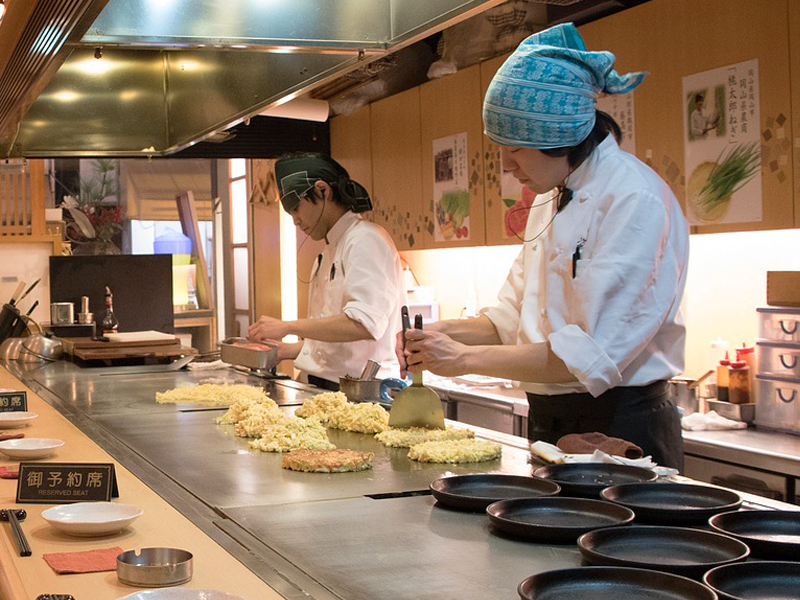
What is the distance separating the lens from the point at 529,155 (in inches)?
90.9

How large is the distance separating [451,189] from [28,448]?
12.0ft

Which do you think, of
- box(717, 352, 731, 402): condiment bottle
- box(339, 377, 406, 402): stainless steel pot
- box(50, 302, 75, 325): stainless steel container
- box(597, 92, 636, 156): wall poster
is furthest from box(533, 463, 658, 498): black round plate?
box(50, 302, 75, 325): stainless steel container

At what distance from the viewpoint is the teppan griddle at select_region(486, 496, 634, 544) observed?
141 centimetres

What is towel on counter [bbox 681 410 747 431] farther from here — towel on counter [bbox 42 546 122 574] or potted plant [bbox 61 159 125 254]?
potted plant [bbox 61 159 125 254]

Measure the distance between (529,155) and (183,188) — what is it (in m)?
8.67

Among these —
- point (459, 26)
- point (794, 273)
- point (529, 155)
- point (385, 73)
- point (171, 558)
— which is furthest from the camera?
point (385, 73)

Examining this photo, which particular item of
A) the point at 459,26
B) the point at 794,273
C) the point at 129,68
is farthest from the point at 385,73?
the point at 794,273

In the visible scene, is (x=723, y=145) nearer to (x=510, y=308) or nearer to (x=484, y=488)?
(x=510, y=308)

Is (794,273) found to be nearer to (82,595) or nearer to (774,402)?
(774,402)

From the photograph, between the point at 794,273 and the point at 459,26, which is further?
the point at 459,26

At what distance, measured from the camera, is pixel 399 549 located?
1.42 meters

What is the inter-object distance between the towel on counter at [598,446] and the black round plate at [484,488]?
28 cm

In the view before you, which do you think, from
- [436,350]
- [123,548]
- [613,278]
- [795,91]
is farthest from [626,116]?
[123,548]

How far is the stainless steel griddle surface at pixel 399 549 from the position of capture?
1.25 m
